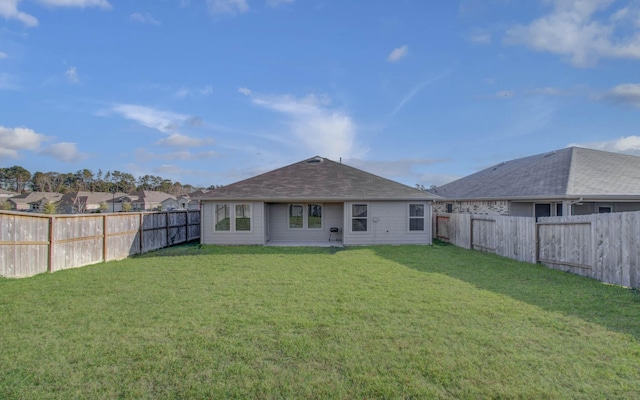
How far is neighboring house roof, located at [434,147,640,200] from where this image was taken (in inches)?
533

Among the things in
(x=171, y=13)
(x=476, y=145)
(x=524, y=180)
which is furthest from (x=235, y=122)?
(x=524, y=180)

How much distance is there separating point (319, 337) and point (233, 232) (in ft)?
38.5

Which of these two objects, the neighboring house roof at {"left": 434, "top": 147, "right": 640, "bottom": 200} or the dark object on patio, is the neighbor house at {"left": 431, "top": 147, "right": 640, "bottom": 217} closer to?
the neighboring house roof at {"left": 434, "top": 147, "right": 640, "bottom": 200}

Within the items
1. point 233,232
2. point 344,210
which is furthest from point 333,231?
point 233,232

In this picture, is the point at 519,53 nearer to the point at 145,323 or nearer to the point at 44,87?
the point at 145,323

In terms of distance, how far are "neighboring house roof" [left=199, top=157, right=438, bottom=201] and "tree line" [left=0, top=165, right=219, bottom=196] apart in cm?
6792

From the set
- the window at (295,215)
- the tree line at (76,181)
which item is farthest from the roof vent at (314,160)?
the tree line at (76,181)

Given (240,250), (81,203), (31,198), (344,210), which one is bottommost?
(240,250)

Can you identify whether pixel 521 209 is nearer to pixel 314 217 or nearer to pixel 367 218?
pixel 367 218

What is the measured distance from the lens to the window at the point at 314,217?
1684cm

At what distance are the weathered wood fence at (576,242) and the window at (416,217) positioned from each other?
266 centimetres

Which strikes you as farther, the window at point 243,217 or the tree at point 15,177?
the tree at point 15,177

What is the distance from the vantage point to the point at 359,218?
15.3 metres

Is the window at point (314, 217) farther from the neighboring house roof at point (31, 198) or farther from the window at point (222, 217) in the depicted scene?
the neighboring house roof at point (31, 198)
